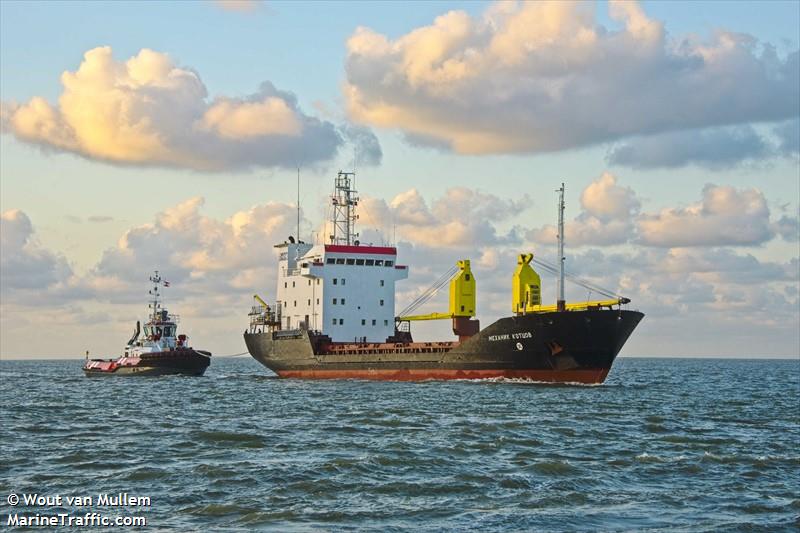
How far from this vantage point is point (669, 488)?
2175cm

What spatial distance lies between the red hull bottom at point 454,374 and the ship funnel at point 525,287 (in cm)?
370

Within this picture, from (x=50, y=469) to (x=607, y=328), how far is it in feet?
109

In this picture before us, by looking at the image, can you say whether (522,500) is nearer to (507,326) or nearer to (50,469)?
(50,469)

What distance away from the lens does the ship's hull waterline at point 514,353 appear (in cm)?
5184

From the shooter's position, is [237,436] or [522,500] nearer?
[522,500]

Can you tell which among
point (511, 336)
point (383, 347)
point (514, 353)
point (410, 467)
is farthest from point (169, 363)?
point (410, 467)

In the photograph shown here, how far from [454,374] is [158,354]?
28355mm

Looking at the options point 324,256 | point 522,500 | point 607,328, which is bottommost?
point 522,500

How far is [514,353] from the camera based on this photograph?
54406mm

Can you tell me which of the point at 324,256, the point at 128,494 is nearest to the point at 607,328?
the point at 324,256

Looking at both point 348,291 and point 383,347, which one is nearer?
point 383,347

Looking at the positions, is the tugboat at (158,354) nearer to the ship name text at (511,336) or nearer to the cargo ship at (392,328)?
the cargo ship at (392,328)

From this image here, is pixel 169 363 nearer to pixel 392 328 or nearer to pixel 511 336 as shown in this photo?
pixel 392 328

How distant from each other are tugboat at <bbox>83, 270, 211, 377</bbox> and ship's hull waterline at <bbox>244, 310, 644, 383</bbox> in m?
14.9
